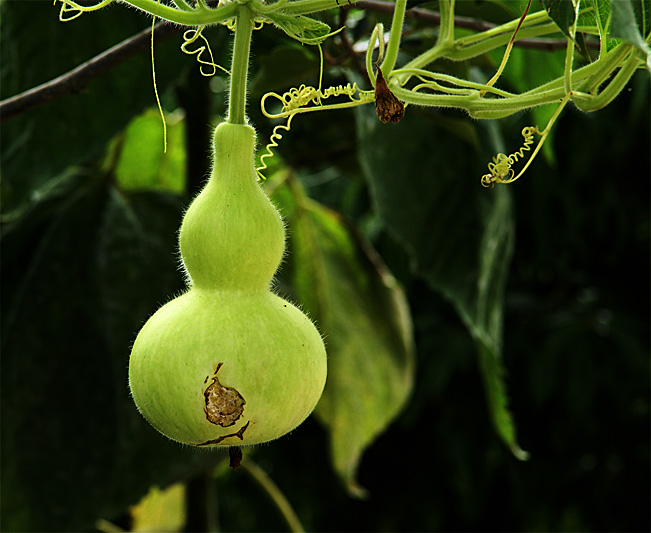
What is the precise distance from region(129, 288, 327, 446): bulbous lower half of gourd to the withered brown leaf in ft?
0.25

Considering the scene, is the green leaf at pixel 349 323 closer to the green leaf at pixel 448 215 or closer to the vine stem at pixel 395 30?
the green leaf at pixel 448 215

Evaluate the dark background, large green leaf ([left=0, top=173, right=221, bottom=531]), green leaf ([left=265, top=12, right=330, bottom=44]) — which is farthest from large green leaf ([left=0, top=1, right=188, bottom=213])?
green leaf ([left=265, top=12, right=330, bottom=44])

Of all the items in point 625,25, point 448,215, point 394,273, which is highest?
point 625,25

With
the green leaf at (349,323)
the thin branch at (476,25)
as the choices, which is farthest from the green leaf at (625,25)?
the green leaf at (349,323)

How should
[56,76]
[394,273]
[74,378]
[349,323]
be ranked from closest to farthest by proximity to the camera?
[56,76]
[74,378]
[349,323]
[394,273]

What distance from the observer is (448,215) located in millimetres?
689

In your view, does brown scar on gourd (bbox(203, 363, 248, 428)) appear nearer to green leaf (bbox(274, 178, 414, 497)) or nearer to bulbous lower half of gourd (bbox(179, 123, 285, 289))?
bulbous lower half of gourd (bbox(179, 123, 285, 289))

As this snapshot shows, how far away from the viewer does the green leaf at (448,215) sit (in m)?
0.64

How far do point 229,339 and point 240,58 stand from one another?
0.09m

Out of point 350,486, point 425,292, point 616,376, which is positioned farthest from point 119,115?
point 616,376

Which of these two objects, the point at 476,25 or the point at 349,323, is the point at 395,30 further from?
the point at 349,323

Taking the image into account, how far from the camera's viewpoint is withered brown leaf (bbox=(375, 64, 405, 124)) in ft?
0.87

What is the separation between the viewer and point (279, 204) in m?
0.90

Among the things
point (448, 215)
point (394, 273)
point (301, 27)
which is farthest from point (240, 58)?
point (394, 273)
